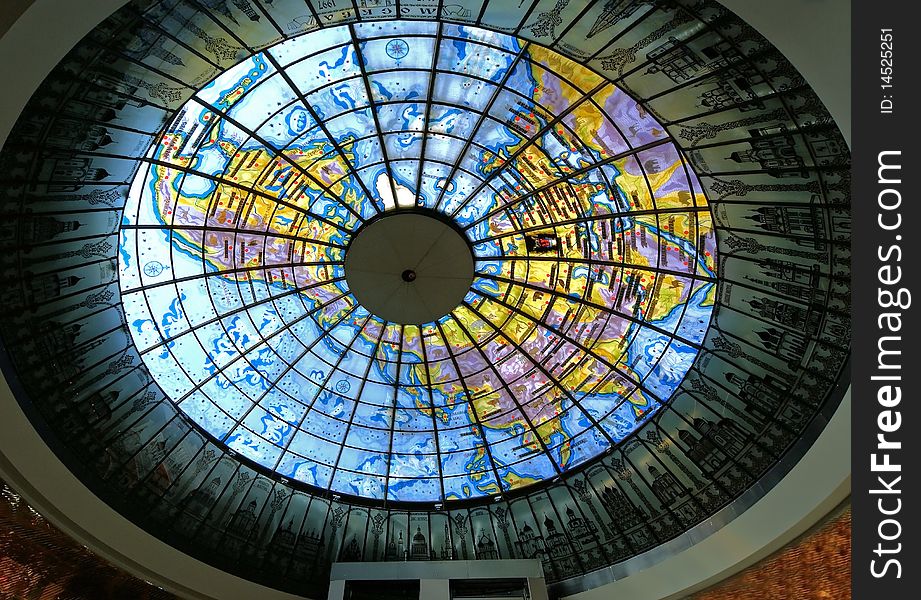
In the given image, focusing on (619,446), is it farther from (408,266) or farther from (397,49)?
(397,49)

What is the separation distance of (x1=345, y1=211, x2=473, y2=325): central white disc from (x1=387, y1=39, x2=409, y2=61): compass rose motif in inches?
183

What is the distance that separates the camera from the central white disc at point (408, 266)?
692 inches

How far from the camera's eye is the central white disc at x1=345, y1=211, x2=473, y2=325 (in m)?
17.6

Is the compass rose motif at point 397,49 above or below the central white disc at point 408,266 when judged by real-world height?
above

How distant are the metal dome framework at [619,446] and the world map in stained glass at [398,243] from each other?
2.05ft

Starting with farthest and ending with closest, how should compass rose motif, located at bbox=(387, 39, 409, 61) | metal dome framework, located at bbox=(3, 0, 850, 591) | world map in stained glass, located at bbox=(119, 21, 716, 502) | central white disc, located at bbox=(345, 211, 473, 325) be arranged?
central white disc, located at bbox=(345, 211, 473, 325) → world map in stained glass, located at bbox=(119, 21, 716, 502) → compass rose motif, located at bbox=(387, 39, 409, 61) → metal dome framework, located at bbox=(3, 0, 850, 591)

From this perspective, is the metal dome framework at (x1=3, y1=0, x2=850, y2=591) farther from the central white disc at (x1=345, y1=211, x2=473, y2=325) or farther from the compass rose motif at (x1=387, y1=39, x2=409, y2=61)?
the central white disc at (x1=345, y1=211, x2=473, y2=325)

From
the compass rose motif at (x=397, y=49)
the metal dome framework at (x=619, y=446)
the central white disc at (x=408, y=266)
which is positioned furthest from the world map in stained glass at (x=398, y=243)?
the metal dome framework at (x=619, y=446)

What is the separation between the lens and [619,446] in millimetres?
19547

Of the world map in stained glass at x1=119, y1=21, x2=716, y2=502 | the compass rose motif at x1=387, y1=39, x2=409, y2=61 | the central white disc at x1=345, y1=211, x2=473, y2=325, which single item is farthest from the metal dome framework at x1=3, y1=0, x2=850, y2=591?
the central white disc at x1=345, y1=211, x2=473, y2=325

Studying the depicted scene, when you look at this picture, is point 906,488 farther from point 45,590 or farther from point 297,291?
point 45,590

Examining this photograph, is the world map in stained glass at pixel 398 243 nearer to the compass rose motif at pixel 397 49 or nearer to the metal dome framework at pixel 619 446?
the compass rose motif at pixel 397 49

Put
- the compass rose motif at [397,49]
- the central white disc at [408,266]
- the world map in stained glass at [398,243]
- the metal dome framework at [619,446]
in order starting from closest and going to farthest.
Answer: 1. the metal dome framework at [619,446]
2. the compass rose motif at [397,49]
3. the world map in stained glass at [398,243]
4. the central white disc at [408,266]

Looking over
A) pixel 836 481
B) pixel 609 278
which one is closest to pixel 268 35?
pixel 609 278
